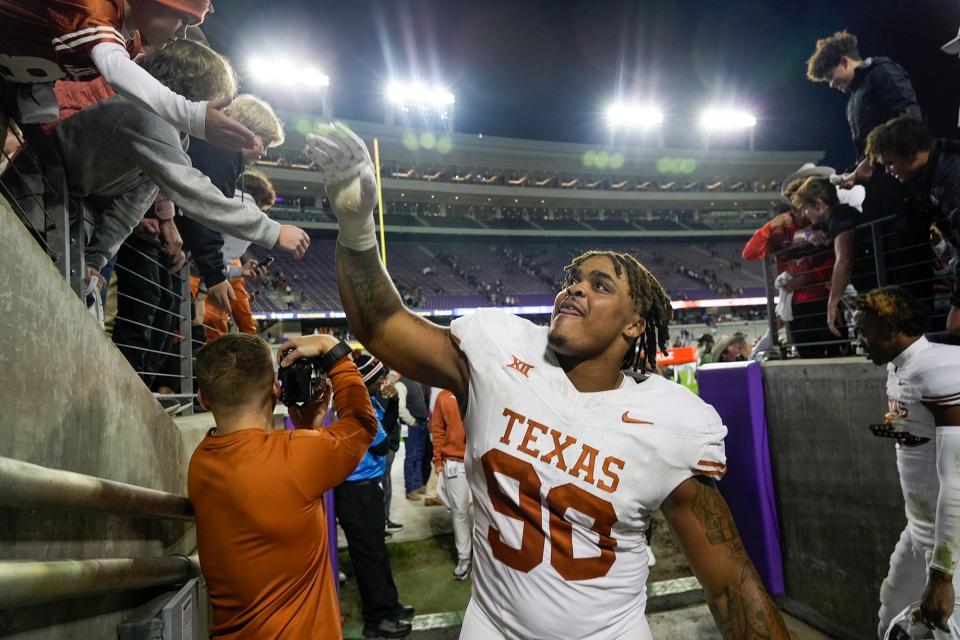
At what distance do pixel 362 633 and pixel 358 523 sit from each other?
2.95 ft

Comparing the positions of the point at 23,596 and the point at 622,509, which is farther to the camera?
the point at 622,509

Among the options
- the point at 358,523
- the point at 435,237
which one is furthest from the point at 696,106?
the point at 358,523

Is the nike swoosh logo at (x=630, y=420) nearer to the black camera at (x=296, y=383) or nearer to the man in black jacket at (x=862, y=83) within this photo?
the black camera at (x=296, y=383)

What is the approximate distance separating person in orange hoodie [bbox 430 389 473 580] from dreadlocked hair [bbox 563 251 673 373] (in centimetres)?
326

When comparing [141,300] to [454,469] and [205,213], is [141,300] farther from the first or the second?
[454,469]

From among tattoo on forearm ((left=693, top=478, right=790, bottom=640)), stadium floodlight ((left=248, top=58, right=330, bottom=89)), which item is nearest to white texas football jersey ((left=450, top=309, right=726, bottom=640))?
tattoo on forearm ((left=693, top=478, right=790, bottom=640))

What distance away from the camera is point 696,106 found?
36.6 metres

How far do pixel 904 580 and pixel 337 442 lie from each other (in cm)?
339

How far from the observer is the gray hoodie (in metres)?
2.14

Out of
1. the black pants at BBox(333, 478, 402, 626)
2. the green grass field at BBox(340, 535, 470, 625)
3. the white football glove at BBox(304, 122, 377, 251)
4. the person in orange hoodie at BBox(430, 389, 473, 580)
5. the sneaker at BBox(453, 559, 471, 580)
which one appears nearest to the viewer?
the white football glove at BBox(304, 122, 377, 251)

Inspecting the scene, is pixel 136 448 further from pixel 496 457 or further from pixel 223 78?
pixel 223 78

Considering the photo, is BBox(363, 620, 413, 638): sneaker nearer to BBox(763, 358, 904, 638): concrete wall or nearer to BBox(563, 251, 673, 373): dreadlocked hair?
BBox(563, 251, 673, 373): dreadlocked hair

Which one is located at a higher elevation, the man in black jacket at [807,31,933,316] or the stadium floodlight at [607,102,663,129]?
the stadium floodlight at [607,102,663,129]

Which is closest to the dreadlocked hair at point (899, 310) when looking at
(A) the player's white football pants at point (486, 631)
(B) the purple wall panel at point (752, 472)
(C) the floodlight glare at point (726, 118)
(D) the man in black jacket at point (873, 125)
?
(D) the man in black jacket at point (873, 125)
